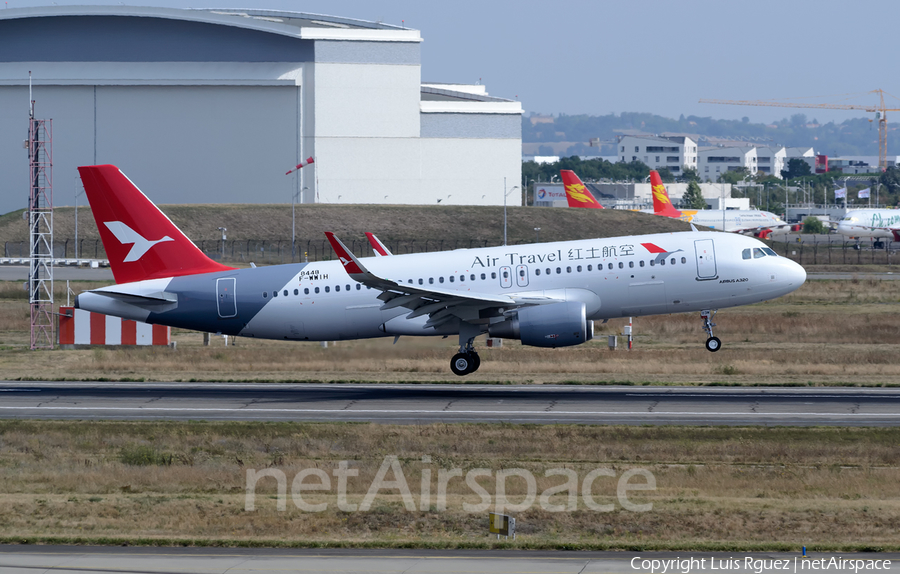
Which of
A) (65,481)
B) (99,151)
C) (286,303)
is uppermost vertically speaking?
(99,151)

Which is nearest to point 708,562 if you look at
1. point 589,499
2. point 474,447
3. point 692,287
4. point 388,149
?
point 589,499

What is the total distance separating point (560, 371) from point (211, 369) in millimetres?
14886

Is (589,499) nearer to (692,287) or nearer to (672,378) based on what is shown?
(692,287)

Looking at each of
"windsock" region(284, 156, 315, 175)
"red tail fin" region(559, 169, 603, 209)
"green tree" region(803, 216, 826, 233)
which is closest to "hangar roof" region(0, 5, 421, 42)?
"windsock" region(284, 156, 315, 175)

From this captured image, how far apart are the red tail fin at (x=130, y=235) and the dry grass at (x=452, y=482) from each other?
30.3ft

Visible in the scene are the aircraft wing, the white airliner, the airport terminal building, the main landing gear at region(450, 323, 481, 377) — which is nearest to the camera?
the aircraft wing

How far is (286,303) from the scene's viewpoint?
39.8m

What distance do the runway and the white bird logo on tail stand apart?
201 inches

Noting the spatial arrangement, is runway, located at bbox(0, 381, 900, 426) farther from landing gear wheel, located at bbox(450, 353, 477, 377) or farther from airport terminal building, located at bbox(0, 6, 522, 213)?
airport terminal building, located at bbox(0, 6, 522, 213)

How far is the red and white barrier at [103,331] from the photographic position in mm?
52250

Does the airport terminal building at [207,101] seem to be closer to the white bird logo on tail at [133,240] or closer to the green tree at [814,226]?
the green tree at [814,226]

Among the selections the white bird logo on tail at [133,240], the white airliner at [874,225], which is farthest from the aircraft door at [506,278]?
the white airliner at [874,225]

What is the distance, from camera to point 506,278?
128 ft

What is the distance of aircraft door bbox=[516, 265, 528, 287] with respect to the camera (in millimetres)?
38719
